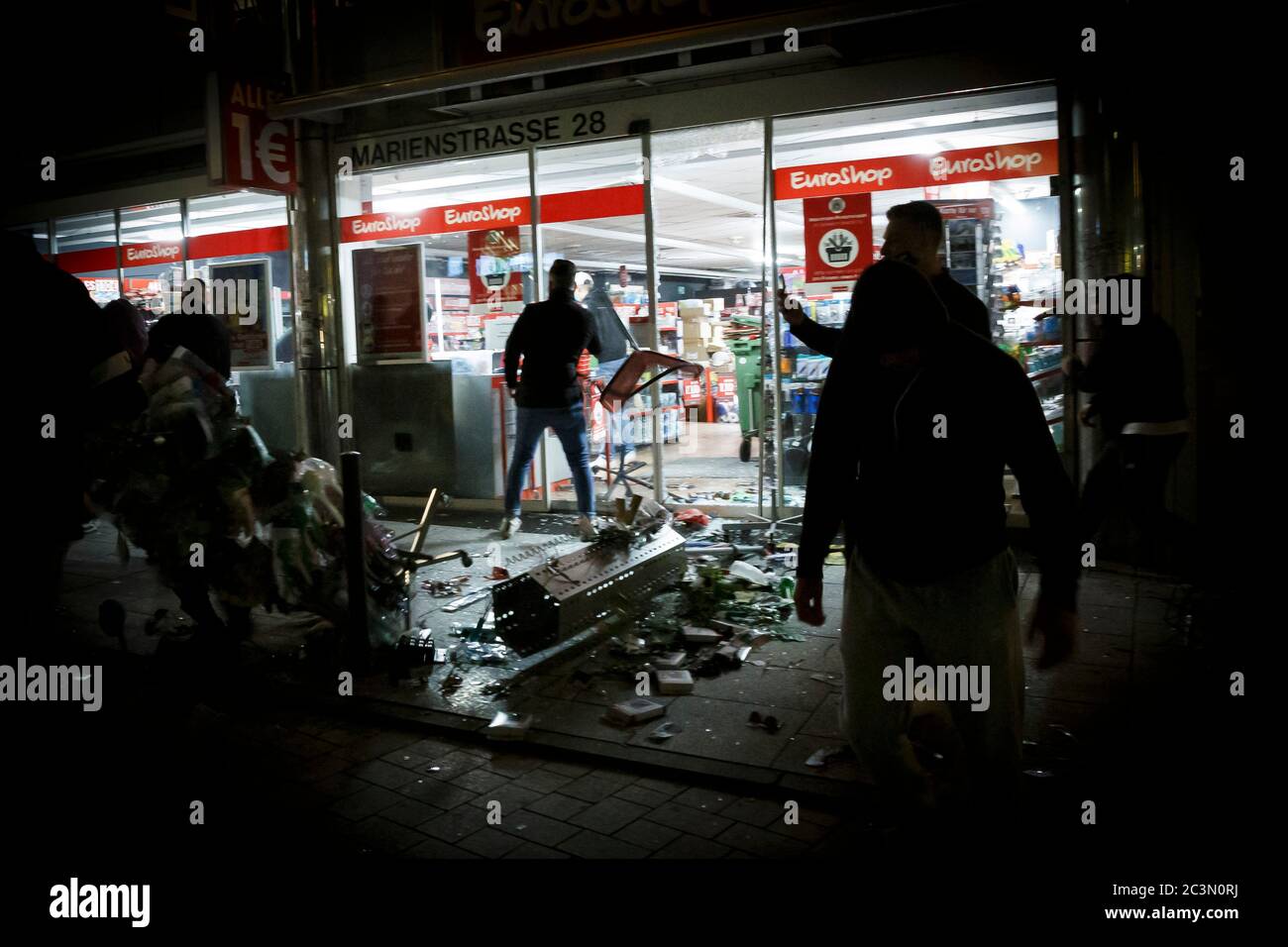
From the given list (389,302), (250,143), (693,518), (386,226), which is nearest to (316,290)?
(389,302)

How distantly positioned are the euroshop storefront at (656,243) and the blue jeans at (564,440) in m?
0.98

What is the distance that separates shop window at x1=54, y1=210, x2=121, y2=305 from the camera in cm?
1369

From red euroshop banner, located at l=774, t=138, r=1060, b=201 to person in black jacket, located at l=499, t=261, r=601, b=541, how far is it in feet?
7.05

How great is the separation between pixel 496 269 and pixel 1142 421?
6.31 m

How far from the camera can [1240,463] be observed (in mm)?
6809

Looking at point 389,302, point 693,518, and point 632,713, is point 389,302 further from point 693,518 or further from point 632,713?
point 632,713

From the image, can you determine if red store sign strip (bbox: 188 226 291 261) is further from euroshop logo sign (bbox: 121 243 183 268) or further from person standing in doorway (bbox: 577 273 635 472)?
person standing in doorway (bbox: 577 273 635 472)

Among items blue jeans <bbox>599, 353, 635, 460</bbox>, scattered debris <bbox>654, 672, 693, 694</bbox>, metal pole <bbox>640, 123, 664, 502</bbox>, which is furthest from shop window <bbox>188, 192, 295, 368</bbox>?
scattered debris <bbox>654, 672, 693, 694</bbox>

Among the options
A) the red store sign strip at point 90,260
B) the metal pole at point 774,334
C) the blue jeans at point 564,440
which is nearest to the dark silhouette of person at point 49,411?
the blue jeans at point 564,440

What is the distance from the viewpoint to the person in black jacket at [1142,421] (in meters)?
5.86

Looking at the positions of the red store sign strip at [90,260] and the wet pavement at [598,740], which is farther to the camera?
the red store sign strip at [90,260]

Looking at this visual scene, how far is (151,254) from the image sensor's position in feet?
43.3

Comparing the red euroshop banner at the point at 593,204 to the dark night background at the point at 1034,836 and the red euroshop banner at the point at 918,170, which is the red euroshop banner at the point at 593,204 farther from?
the dark night background at the point at 1034,836
